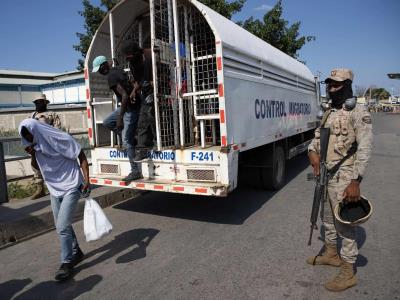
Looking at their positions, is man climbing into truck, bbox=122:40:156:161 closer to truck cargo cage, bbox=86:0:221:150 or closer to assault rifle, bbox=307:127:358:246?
truck cargo cage, bbox=86:0:221:150

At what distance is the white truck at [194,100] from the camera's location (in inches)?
195

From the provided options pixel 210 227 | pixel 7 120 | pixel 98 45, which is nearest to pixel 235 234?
pixel 210 227

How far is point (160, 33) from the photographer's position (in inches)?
217

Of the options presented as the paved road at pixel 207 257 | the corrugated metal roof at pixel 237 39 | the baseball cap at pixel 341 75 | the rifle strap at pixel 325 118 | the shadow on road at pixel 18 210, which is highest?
the corrugated metal roof at pixel 237 39

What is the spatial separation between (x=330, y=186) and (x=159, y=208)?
3.40m

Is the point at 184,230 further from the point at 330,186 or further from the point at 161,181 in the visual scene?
the point at 330,186

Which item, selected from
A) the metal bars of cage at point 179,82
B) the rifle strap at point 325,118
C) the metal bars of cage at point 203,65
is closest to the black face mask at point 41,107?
the metal bars of cage at point 179,82

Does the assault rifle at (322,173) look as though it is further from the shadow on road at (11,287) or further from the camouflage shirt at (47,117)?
the camouflage shirt at (47,117)

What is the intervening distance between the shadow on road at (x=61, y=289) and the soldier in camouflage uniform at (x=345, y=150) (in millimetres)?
2232

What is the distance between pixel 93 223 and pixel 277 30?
15653mm

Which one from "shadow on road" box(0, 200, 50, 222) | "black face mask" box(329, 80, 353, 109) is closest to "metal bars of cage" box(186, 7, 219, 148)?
"black face mask" box(329, 80, 353, 109)

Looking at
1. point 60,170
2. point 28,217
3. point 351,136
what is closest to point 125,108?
point 60,170

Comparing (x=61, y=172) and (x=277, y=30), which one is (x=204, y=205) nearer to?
(x=61, y=172)

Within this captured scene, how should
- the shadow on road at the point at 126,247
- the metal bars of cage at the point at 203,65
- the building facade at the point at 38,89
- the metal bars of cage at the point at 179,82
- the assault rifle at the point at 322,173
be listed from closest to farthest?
the assault rifle at the point at 322,173
the shadow on road at the point at 126,247
the metal bars of cage at the point at 179,82
the metal bars of cage at the point at 203,65
the building facade at the point at 38,89
